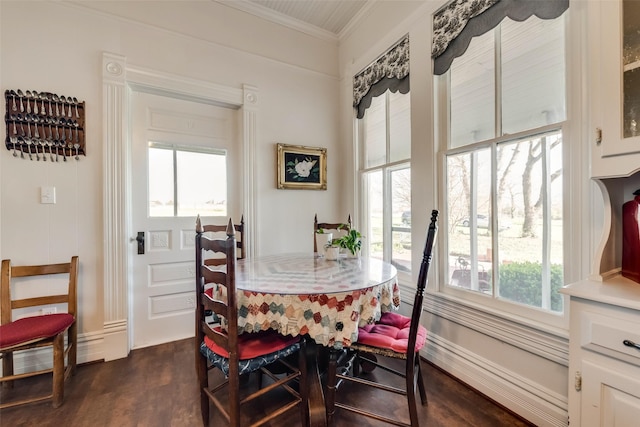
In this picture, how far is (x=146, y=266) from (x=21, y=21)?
79.4 inches

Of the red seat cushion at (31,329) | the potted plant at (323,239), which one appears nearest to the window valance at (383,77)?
the potted plant at (323,239)

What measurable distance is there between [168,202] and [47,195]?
0.81 metres

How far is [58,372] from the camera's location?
172 cm

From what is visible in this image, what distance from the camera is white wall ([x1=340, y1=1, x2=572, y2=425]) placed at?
1.50 meters

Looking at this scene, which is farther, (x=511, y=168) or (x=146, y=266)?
(x=146, y=266)

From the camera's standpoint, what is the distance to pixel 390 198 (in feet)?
9.19

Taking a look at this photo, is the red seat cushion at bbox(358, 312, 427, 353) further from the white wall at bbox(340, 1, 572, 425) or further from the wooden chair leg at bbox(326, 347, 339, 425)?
the white wall at bbox(340, 1, 572, 425)

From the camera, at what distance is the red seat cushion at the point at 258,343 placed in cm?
137

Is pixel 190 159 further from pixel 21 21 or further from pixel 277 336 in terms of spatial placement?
pixel 277 336

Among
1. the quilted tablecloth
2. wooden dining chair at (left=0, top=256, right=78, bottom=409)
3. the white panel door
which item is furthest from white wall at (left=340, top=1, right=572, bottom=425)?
wooden dining chair at (left=0, top=256, right=78, bottom=409)

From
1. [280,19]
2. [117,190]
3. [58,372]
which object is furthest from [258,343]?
[280,19]

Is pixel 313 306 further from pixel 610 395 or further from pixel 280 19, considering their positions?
pixel 280 19

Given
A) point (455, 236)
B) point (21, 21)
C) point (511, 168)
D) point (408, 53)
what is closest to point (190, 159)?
point (21, 21)

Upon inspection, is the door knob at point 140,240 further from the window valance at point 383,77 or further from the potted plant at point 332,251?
the window valance at point 383,77
